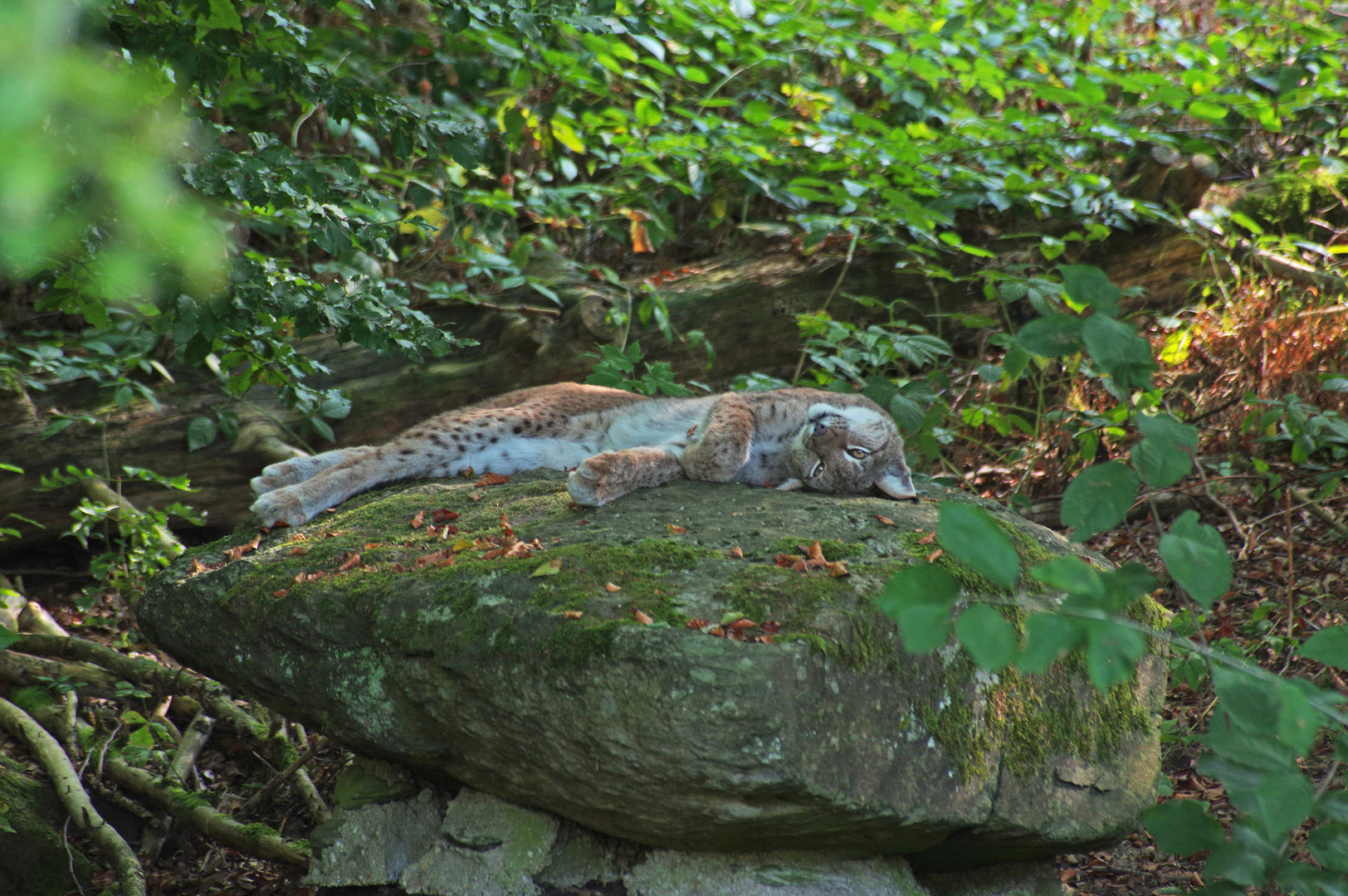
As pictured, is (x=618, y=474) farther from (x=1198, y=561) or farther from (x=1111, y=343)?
(x=1198, y=561)

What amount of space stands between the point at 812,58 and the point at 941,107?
136 cm

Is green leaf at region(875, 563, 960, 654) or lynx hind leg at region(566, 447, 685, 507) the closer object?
green leaf at region(875, 563, 960, 654)

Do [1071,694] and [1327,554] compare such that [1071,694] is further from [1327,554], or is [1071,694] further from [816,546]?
[1327,554]

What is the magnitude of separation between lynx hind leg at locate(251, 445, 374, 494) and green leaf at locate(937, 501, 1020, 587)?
11.3 ft

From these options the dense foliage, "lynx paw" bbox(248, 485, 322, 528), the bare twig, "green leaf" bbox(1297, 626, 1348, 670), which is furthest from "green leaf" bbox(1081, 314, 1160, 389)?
the bare twig

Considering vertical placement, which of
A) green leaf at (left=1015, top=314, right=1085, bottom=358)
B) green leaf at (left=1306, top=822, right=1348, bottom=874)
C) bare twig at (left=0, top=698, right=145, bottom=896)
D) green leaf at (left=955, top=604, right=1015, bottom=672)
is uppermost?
green leaf at (left=1015, top=314, right=1085, bottom=358)

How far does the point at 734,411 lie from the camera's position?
4.21 meters

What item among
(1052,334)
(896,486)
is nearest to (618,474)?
(896,486)

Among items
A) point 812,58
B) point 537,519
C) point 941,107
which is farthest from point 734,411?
point 812,58

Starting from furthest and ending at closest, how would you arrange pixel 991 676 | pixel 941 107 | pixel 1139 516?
1. pixel 941 107
2. pixel 1139 516
3. pixel 991 676

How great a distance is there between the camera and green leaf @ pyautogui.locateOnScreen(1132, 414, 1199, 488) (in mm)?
1810

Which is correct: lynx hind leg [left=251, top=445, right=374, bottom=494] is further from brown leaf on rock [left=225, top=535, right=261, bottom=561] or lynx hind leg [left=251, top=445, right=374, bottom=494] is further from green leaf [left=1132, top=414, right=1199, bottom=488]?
green leaf [left=1132, top=414, right=1199, bottom=488]

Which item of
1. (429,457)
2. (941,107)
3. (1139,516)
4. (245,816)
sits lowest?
(245,816)

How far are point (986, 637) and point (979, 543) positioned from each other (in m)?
0.16
